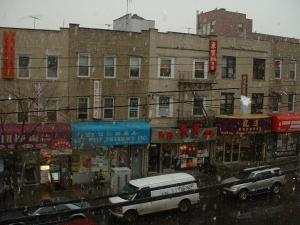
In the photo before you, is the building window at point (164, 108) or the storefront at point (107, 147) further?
the building window at point (164, 108)

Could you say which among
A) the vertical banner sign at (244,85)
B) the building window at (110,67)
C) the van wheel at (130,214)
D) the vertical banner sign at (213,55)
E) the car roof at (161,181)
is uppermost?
the vertical banner sign at (213,55)

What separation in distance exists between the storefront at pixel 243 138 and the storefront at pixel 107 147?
238 inches

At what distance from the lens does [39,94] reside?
25219mm

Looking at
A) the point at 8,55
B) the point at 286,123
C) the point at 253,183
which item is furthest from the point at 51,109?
the point at 253,183

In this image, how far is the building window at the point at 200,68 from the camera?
29.6 metres

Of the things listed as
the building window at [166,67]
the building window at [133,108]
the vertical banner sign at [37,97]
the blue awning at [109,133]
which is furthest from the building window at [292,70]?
the vertical banner sign at [37,97]

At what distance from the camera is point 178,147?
29344mm

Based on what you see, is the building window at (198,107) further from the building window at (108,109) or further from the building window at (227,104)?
the building window at (108,109)

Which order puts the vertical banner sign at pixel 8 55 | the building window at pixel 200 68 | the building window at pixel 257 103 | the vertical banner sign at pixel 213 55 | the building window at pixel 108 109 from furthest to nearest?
the building window at pixel 257 103 → the vertical banner sign at pixel 213 55 → the building window at pixel 200 68 → the building window at pixel 108 109 → the vertical banner sign at pixel 8 55

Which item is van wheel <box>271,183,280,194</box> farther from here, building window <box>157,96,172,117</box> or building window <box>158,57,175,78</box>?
building window <box>158,57,175,78</box>

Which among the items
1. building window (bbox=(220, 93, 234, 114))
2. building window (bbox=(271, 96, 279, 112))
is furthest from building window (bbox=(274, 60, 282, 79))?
building window (bbox=(220, 93, 234, 114))

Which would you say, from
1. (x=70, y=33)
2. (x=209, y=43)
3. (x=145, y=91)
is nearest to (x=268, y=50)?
(x=209, y=43)

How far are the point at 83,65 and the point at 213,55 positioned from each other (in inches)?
361

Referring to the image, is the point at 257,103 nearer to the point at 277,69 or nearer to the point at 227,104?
the point at 227,104
